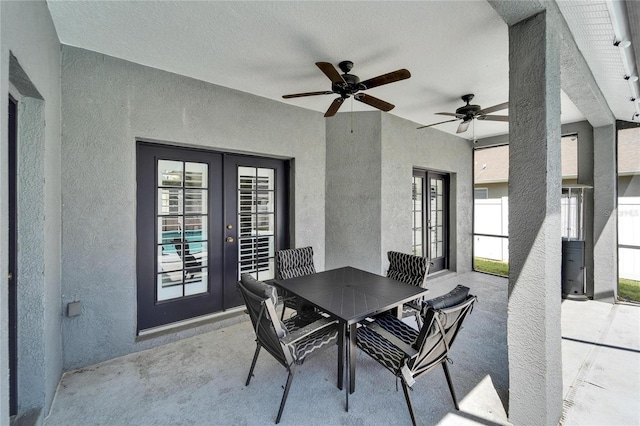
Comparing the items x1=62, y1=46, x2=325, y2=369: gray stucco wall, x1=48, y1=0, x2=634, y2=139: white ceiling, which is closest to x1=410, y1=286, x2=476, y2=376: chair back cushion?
x1=48, y1=0, x2=634, y2=139: white ceiling

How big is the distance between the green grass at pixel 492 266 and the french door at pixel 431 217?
111 centimetres

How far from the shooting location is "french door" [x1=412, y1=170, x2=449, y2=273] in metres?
5.17

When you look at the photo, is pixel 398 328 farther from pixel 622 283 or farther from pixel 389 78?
pixel 622 283

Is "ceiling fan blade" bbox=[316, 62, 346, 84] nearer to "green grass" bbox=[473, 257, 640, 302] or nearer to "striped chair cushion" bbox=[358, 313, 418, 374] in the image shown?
"striped chair cushion" bbox=[358, 313, 418, 374]

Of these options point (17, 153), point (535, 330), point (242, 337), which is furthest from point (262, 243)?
point (535, 330)

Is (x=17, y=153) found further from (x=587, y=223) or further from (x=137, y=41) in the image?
(x=587, y=223)

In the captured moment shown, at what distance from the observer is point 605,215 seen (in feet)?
13.3

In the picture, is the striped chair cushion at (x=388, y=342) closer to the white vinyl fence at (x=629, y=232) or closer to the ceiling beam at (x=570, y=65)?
the ceiling beam at (x=570, y=65)

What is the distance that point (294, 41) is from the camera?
7.69ft

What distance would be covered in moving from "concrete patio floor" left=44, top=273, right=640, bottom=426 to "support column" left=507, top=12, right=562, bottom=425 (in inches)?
14.4

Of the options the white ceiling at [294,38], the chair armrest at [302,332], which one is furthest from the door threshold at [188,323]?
the white ceiling at [294,38]

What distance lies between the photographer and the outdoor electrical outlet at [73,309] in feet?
7.76

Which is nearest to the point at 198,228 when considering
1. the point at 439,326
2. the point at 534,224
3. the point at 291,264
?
the point at 291,264

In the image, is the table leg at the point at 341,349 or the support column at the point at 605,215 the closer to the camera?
the table leg at the point at 341,349
